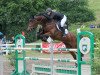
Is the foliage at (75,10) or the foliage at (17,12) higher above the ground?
the foliage at (75,10)

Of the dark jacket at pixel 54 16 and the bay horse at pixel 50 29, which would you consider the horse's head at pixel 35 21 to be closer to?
the bay horse at pixel 50 29

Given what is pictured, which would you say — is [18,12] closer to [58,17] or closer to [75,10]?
[75,10]

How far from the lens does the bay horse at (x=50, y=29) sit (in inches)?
516

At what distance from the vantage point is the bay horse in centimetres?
1311

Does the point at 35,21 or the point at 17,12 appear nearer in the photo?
the point at 35,21

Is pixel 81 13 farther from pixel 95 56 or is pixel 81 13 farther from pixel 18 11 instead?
pixel 95 56

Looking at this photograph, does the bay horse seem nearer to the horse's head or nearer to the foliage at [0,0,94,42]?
the horse's head

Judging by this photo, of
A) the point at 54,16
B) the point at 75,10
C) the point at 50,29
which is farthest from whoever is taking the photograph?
the point at 75,10

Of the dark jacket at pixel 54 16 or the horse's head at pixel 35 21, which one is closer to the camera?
the dark jacket at pixel 54 16

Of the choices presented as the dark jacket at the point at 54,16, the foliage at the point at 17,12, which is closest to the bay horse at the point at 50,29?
the dark jacket at the point at 54,16

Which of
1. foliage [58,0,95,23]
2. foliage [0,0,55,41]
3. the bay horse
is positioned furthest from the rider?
foliage [58,0,95,23]

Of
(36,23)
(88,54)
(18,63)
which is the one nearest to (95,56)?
(88,54)

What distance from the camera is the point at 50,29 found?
43.9ft

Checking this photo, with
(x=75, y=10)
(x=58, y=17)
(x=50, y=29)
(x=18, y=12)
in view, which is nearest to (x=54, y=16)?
(x=58, y=17)
